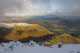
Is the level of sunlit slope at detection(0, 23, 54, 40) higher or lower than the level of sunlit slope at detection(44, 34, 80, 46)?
higher

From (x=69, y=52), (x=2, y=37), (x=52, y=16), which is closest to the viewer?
(x=69, y=52)

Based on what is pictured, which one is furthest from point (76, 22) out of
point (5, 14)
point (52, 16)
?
point (5, 14)

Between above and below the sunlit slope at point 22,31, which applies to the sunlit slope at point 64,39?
below

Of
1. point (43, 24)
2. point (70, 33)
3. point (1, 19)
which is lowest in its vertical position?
point (70, 33)

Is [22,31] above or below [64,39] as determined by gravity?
above

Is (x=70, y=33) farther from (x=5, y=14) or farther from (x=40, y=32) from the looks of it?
(x=5, y=14)

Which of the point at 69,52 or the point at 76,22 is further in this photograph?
the point at 76,22

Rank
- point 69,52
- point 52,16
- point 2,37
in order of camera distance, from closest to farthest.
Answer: point 69,52 → point 2,37 → point 52,16

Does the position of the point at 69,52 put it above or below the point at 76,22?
below
